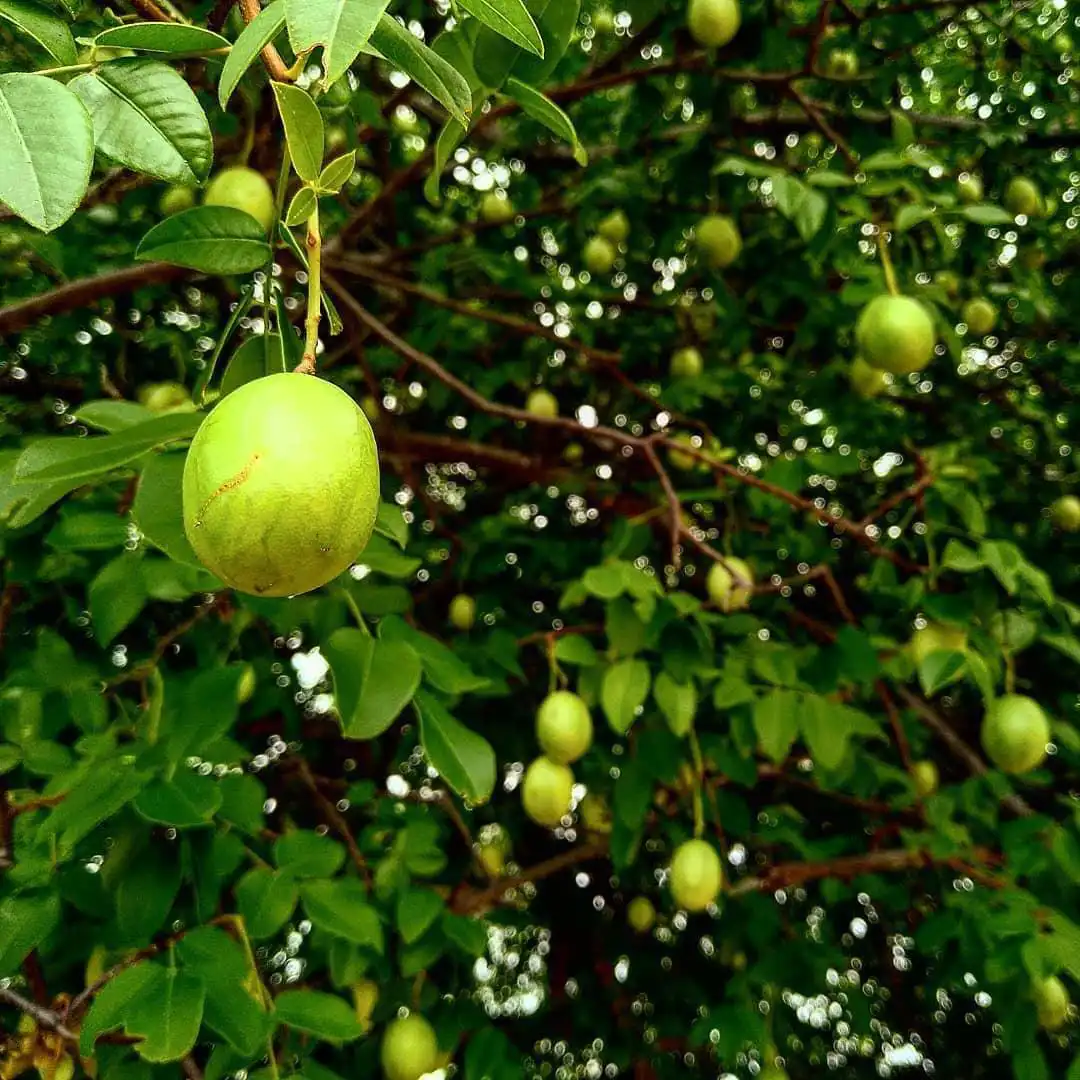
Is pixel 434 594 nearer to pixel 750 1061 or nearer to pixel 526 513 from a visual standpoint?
pixel 526 513

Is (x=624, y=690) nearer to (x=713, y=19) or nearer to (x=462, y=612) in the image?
(x=462, y=612)

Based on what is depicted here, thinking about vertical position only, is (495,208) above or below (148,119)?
below

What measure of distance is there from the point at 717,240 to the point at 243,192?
133 cm

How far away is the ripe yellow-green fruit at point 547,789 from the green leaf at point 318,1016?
0.78 metres

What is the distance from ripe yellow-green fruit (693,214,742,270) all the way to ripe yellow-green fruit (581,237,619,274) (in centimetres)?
48

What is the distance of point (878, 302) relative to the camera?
1961 millimetres

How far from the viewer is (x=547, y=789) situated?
6.44 ft

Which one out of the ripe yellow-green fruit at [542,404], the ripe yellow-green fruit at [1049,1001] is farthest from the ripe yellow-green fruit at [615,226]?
the ripe yellow-green fruit at [1049,1001]

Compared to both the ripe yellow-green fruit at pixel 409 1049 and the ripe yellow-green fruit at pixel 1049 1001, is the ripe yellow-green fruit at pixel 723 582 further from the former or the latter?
the ripe yellow-green fruit at pixel 409 1049

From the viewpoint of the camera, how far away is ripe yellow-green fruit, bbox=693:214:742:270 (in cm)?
247

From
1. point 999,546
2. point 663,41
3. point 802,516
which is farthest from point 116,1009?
point 663,41

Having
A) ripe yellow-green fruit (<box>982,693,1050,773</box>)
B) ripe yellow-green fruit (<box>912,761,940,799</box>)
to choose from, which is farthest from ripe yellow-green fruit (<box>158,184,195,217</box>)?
ripe yellow-green fruit (<box>912,761,940,799</box>)

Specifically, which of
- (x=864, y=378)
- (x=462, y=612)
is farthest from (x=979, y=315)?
(x=462, y=612)

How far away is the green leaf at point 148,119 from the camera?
73 cm
